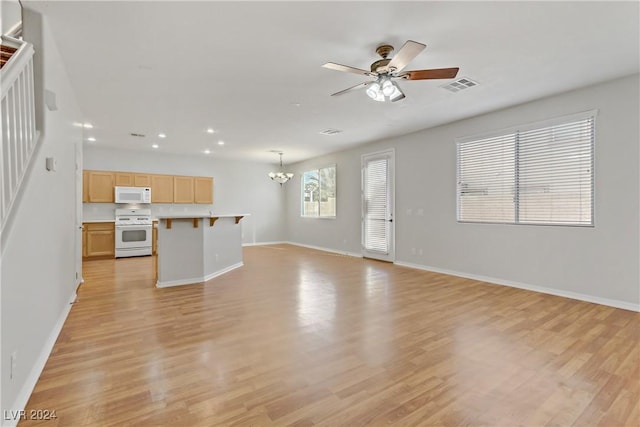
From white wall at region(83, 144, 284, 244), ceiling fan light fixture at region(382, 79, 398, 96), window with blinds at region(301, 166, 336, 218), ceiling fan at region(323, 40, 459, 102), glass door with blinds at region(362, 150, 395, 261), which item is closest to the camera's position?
ceiling fan at region(323, 40, 459, 102)

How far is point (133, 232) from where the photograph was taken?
25.5 feet

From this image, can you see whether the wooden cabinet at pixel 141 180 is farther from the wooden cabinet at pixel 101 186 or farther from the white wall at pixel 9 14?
the white wall at pixel 9 14

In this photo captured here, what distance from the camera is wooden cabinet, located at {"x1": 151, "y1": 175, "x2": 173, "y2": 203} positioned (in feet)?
27.8

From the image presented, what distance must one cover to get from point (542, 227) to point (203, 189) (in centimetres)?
827

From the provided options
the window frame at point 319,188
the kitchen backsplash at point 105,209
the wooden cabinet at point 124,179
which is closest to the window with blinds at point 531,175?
the window frame at point 319,188

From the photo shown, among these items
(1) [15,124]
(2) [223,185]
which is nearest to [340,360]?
(1) [15,124]

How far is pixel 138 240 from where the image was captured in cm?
785

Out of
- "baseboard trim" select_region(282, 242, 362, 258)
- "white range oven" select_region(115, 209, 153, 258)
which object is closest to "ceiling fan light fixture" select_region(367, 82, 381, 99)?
"baseboard trim" select_region(282, 242, 362, 258)

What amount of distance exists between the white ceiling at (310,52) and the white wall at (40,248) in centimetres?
41

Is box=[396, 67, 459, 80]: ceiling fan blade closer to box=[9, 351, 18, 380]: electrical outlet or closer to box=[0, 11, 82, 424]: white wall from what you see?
box=[0, 11, 82, 424]: white wall

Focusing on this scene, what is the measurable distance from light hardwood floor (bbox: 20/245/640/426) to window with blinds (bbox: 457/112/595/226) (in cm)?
126

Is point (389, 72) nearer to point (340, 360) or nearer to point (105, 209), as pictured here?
point (340, 360)

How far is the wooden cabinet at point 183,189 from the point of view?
882 cm

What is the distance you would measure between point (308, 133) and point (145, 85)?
327cm
